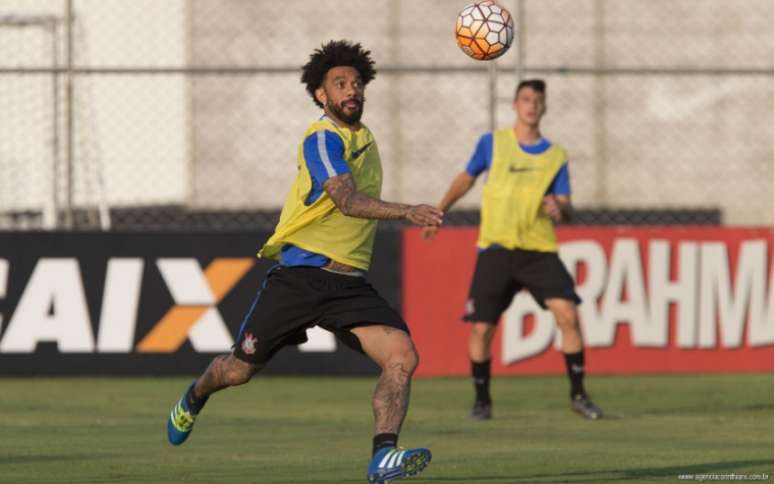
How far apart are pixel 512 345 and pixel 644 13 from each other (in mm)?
11870

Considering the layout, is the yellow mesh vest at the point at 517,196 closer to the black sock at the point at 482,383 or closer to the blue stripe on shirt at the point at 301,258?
the black sock at the point at 482,383

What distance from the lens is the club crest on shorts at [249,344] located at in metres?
9.11

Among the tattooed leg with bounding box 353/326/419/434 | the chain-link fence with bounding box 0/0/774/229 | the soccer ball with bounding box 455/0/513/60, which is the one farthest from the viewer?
the chain-link fence with bounding box 0/0/774/229

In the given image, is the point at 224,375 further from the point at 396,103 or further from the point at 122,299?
the point at 396,103

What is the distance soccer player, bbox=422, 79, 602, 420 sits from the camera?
12.6 m

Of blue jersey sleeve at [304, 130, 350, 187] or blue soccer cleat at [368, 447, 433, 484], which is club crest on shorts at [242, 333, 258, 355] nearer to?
blue jersey sleeve at [304, 130, 350, 187]

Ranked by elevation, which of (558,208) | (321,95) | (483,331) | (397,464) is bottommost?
(483,331)

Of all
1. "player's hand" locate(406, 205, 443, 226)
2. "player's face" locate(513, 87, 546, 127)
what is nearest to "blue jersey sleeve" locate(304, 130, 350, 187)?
"player's hand" locate(406, 205, 443, 226)

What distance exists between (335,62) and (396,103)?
16687mm

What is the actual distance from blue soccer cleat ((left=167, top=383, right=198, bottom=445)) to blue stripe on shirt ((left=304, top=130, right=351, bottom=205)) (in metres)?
1.51

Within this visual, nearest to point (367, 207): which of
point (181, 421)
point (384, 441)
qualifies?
point (384, 441)

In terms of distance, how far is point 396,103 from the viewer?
1009 inches

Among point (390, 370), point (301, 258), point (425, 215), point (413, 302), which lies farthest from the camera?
point (413, 302)

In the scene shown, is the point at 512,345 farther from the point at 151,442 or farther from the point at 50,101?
the point at 50,101
